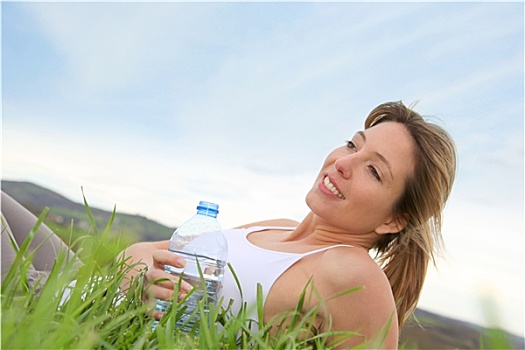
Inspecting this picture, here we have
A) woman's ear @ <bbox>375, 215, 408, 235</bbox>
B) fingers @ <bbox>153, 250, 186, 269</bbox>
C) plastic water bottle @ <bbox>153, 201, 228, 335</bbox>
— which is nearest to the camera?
fingers @ <bbox>153, 250, 186, 269</bbox>

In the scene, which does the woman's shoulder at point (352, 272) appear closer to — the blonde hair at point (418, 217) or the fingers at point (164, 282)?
the blonde hair at point (418, 217)

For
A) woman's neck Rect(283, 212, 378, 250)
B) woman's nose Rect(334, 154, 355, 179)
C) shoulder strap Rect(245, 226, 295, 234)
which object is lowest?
woman's neck Rect(283, 212, 378, 250)

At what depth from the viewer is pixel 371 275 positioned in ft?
5.57

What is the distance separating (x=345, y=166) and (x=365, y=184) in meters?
0.08

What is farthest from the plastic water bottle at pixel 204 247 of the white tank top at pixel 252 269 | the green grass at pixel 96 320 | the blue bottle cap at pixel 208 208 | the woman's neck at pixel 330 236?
the green grass at pixel 96 320

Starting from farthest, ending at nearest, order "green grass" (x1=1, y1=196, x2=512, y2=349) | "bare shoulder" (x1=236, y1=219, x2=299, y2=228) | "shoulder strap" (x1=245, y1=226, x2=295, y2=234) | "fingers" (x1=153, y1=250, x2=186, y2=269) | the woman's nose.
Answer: "bare shoulder" (x1=236, y1=219, x2=299, y2=228)
"shoulder strap" (x1=245, y1=226, x2=295, y2=234)
the woman's nose
"fingers" (x1=153, y1=250, x2=186, y2=269)
"green grass" (x1=1, y1=196, x2=512, y2=349)

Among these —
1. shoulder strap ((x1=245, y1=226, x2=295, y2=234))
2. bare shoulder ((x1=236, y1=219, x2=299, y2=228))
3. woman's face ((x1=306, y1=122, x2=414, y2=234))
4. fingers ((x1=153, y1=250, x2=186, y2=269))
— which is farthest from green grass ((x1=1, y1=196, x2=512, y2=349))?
bare shoulder ((x1=236, y1=219, x2=299, y2=228))

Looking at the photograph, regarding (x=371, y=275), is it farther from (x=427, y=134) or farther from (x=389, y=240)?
(x=427, y=134)

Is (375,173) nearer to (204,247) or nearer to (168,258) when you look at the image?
(204,247)

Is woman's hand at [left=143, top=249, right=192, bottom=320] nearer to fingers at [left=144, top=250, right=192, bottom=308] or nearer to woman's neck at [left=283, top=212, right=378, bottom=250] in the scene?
fingers at [left=144, top=250, right=192, bottom=308]

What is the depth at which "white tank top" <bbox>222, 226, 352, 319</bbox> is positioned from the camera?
1824mm

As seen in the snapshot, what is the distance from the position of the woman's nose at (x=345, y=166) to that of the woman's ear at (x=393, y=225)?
0.75 ft

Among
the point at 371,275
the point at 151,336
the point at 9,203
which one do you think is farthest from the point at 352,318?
the point at 9,203

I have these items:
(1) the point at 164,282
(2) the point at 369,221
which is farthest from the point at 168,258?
(2) the point at 369,221
